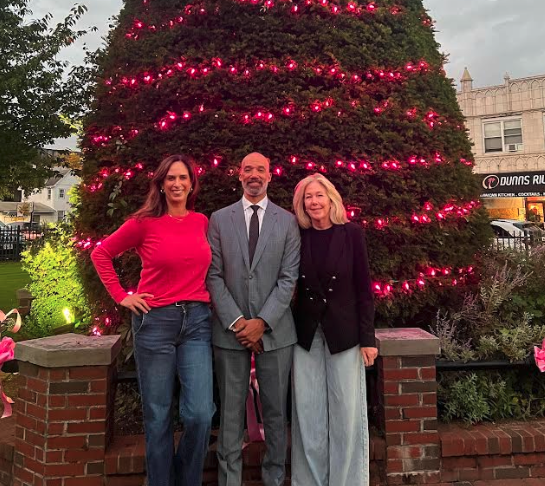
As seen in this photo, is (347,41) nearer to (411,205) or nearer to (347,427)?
(411,205)

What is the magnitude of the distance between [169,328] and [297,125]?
173 centimetres

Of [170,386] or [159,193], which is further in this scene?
[159,193]

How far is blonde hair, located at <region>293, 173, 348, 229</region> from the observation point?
259cm

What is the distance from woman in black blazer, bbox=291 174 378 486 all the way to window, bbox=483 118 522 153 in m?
27.4

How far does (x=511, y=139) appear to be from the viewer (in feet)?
84.7

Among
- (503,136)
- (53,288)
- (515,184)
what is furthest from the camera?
(503,136)

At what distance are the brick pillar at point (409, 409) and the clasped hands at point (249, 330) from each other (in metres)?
0.88

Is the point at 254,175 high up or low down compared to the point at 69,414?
up

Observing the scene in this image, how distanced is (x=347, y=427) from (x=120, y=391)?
6.47ft

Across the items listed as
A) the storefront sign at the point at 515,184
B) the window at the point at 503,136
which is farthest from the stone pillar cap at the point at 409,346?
the window at the point at 503,136

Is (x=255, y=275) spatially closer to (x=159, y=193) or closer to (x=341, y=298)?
(x=341, y=298)

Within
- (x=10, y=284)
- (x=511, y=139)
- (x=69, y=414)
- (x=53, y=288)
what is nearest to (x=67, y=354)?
(x=69, y=414)

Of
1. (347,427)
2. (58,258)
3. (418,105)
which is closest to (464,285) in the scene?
(418,105)

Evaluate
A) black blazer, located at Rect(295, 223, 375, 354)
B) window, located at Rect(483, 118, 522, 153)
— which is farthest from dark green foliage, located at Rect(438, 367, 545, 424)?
window, located at Rect(483, 118, 522, 153)
